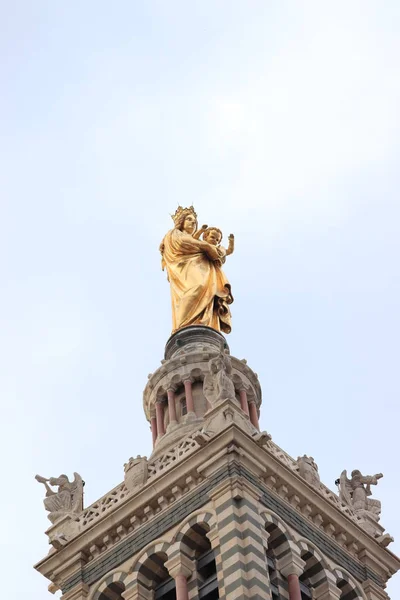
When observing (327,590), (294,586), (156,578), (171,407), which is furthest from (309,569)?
(171,407)

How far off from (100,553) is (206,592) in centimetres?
481

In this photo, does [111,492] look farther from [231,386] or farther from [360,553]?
[360,553]

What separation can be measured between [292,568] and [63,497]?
917 cm

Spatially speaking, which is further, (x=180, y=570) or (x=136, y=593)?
(x=136, y=593)

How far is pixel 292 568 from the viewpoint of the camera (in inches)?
1748

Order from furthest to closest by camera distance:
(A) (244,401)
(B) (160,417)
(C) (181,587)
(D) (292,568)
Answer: (A) (244,401) < (B) (160,417) < (D) (292,568) < (C) (181,587)

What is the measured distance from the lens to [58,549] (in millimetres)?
47812

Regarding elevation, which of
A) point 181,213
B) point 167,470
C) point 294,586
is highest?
point 181,213

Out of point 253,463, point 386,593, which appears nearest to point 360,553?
point 386,593

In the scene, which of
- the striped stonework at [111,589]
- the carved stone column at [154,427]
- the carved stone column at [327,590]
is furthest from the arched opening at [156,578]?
the carved stone column at [154,427]

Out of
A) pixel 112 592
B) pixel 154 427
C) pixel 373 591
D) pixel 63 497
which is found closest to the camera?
pixel 112 592

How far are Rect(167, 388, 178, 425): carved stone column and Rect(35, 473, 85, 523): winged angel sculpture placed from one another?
3.56 metres

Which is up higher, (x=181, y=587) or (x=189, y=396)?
(x=189, y=396)

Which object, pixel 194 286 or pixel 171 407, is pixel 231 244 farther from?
pixel 171 407
